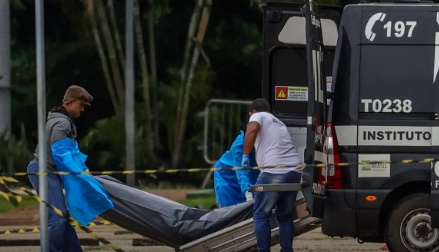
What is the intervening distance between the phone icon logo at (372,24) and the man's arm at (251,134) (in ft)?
4.90

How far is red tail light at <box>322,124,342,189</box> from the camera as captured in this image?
36.9 feet

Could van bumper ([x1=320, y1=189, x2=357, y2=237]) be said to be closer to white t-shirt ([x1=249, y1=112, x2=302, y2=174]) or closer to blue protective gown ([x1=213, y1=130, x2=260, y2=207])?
white t-shirt ([x1=249, y1=112, x2=302, y2=174])

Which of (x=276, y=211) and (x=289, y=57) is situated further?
(x=289, y=57)

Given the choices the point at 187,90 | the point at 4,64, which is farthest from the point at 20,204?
the point at 187,90

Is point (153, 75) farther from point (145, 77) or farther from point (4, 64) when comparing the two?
point (4, 64)

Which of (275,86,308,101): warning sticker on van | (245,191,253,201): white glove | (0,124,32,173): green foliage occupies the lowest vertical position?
(0,124,32,173): green foliage

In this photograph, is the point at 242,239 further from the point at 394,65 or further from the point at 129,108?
the point at 129,108

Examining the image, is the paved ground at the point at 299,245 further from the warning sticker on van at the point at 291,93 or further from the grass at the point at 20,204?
the grass at the point at 20,204

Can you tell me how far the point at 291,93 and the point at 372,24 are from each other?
2.88 metres

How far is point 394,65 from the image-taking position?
1120 cm

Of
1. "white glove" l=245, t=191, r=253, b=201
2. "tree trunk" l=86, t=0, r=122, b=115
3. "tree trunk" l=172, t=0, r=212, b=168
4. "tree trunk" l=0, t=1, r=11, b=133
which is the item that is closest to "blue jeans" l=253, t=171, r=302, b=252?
"white glove" l=245, t=191, r=253, b=201

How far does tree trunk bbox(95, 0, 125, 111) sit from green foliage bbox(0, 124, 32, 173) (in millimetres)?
2442

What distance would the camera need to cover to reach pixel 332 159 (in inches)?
443

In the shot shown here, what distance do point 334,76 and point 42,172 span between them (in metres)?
2.70
